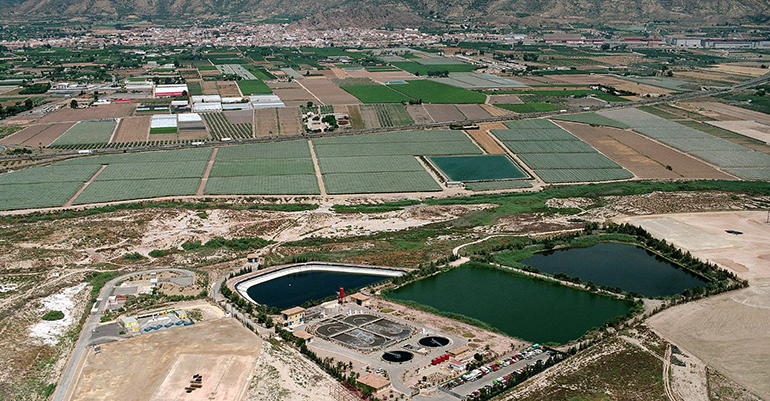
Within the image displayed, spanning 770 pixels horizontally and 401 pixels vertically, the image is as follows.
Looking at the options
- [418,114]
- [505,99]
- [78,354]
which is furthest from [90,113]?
[78,354]

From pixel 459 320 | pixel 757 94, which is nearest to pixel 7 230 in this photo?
pixel 459 320

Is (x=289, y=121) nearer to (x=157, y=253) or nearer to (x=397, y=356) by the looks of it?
(x=157, y=253)

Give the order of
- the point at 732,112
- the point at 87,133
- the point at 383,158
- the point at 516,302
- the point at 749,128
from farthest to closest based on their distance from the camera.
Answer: the point at 732,112 < the point at 749,128 < the point at 87,133 < the point at 383,158 < the point at 516,302

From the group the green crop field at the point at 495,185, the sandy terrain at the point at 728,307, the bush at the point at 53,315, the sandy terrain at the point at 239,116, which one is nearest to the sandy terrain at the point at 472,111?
the green crop field at the point at 495,185

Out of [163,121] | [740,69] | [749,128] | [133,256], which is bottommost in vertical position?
[133,256]

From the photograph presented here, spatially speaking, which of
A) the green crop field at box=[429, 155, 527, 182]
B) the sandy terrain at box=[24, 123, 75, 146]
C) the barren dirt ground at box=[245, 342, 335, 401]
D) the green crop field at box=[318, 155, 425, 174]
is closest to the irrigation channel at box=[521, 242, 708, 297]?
the green crop field at box=[429, 155, 527, 182]

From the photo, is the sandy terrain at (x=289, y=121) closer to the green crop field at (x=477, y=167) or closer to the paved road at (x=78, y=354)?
the green crop field at (x=477, y=167)

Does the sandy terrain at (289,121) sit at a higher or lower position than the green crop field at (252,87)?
lower
